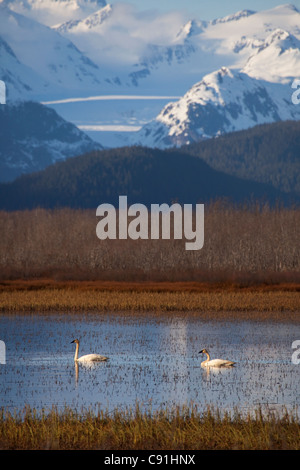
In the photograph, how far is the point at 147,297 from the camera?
4800 cm

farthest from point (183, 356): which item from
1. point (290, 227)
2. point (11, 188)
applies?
point (11, 188)

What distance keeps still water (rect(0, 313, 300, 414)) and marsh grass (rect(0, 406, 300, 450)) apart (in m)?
2.13

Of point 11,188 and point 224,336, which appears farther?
point 11,188

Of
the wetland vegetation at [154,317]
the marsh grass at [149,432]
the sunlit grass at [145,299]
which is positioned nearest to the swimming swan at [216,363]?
the wetland vegetation at [154,317]

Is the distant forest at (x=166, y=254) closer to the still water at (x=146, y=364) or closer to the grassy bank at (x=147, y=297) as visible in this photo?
the grassy bank at (x=147, y=297)

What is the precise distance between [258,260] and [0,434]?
58514mm

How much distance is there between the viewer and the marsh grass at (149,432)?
1619 cm

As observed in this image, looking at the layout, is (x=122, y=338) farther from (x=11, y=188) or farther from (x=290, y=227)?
(x=11, y=188)

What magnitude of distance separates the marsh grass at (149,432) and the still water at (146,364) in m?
2.13

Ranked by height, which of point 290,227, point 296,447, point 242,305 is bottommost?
point 296,447

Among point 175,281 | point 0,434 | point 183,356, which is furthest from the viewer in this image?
point 175,281

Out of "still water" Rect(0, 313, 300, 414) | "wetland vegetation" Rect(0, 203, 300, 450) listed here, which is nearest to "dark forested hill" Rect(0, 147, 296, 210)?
"wetland vegetation" Rect(0, 203, 300, 450)

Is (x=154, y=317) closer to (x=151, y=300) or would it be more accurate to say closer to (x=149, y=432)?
(x=151, y=300)

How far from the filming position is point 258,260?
244ft
